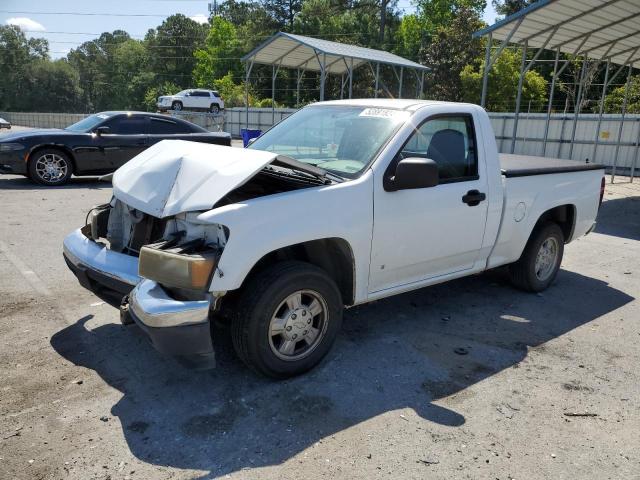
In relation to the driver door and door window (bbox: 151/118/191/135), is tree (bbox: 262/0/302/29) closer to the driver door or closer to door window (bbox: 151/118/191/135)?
door window (bbox: 151/118/191/135)

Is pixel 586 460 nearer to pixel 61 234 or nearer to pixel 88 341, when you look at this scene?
pixel 88 341

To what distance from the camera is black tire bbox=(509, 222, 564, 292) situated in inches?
218

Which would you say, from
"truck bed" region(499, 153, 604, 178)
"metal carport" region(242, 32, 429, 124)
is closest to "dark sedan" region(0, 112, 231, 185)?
"truck bed" region(499, 153, 604, 178)

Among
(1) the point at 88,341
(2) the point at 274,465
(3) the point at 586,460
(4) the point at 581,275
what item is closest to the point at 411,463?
(2) the point at 274,465

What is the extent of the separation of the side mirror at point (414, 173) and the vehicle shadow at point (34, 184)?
9.16 m

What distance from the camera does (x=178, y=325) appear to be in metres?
3.06

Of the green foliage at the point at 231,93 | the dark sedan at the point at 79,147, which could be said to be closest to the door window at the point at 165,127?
the dark sedan at the point at 79,147

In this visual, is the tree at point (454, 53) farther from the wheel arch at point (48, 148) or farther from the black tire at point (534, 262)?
the black tire at point (534, 262)

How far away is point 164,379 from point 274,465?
119cm

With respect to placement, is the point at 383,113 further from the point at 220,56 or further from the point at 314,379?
the point at 220,56

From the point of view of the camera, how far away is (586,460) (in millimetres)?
2977

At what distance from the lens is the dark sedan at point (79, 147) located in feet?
35.0

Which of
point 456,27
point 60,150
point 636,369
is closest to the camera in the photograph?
point 636,369

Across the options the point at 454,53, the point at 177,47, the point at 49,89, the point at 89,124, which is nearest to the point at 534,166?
the point at 89,124
